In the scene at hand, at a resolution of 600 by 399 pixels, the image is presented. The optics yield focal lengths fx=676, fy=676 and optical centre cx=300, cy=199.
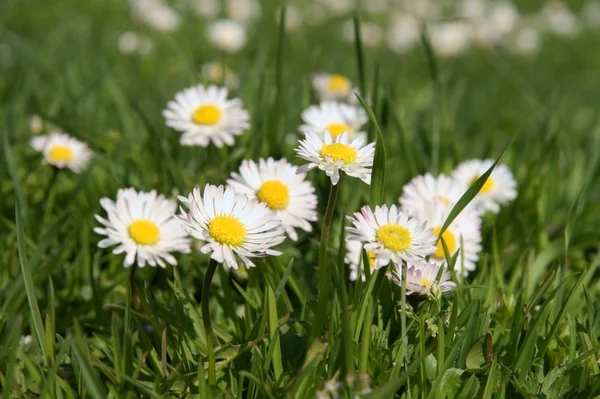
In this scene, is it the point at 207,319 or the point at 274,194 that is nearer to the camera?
the point at 207,319

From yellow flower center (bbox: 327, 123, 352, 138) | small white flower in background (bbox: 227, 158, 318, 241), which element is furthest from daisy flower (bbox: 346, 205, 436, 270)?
yellow flower center (bbox: 327, 123, 352, 138)

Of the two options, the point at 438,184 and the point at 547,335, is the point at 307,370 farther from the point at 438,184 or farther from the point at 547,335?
the point at 438,184

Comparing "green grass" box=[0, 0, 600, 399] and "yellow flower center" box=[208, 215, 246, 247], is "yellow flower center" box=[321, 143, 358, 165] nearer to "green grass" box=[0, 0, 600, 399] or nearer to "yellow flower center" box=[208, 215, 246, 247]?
"green grass" box=[0, 0, 600, 399]

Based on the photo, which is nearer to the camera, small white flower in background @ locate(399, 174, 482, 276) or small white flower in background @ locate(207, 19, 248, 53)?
small white flower in background @ locate(399, 174, 482, 276)

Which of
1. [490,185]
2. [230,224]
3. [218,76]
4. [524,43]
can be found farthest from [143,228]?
[524,43]

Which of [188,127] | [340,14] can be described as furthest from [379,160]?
[340,14]

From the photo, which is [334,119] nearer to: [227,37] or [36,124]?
[36,124]
